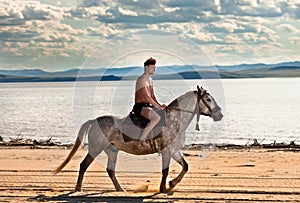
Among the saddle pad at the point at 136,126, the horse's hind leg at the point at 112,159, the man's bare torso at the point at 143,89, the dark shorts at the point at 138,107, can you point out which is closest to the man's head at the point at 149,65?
the man's bare torso at the point at 143,89

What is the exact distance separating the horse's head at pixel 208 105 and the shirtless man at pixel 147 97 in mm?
1051

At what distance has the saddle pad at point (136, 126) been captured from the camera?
12562 millimetres

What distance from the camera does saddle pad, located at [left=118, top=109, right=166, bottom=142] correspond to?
12562mm

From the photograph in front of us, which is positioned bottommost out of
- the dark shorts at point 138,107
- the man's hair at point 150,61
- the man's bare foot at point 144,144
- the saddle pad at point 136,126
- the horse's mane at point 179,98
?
the man's bare foot at point 144,144

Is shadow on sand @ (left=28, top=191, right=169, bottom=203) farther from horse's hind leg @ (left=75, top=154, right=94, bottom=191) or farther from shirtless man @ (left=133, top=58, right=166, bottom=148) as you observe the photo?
shirtless man @ (left=133, top=58, right=166, bottom=148)

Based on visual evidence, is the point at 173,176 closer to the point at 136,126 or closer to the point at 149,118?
the point at 136,126

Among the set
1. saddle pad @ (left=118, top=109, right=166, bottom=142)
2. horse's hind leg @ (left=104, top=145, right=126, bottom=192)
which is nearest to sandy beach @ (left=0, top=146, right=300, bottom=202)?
horse's hind leg @ (left=104, top=145, right=126, bottom=192)

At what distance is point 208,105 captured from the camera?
42.8ft

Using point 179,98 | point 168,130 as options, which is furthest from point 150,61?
point 168,130

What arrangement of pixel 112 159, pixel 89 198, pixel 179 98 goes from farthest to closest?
pixel 112 159 → pixel 179 98 → pixel 89 198

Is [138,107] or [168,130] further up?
[138,107]

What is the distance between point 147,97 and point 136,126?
2.46 ft

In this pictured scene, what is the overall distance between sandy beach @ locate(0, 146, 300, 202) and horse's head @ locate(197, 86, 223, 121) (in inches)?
71.0

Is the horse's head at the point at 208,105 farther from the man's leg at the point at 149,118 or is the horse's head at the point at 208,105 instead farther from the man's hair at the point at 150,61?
the man's hair at the point at 150,61
